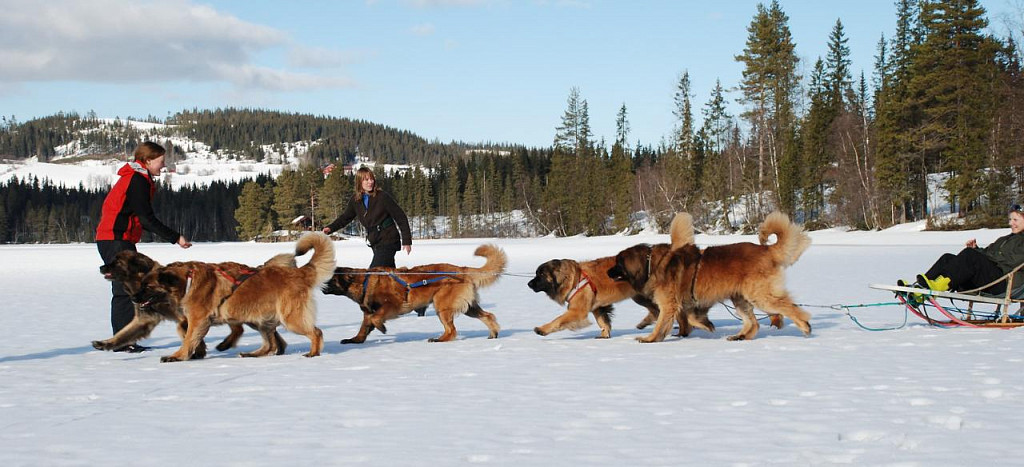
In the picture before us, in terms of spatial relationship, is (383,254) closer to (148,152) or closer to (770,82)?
(148,152)

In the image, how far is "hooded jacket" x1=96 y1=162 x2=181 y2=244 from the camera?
267 inches

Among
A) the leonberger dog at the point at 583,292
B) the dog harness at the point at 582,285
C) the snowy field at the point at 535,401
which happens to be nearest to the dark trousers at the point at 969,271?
the snowy field at the point at 535,401

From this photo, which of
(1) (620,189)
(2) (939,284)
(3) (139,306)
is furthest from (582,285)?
(1) (620,189)

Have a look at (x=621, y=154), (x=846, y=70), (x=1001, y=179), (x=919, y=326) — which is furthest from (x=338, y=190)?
(x=919, y=326)

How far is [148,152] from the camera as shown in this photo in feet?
23.0

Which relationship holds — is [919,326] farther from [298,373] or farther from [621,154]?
[621,154]

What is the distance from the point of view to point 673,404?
4301 mm

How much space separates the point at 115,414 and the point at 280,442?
53.3 inches

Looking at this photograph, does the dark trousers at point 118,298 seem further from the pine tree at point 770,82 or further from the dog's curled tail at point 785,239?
the pine tree at point 770,82

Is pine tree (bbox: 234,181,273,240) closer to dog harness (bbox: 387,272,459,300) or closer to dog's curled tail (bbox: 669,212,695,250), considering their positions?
dog harness (bbox: 387,272,459,300)

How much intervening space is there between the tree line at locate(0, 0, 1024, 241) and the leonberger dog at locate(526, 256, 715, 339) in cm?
3348

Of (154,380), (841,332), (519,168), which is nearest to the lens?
(154,380)

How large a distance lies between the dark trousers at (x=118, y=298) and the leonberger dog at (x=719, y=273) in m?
4.73

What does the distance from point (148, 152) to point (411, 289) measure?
2.89m
